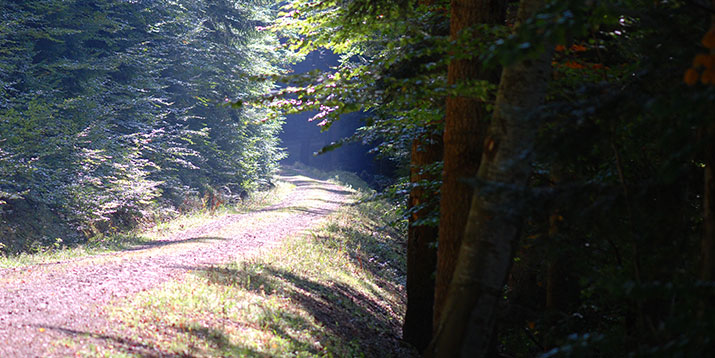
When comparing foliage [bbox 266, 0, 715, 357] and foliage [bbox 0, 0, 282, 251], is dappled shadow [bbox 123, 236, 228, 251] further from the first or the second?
foliage [bbox 266, 0, 715, 357]

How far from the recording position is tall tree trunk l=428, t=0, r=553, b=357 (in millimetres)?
4219

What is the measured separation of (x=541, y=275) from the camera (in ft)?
24.8

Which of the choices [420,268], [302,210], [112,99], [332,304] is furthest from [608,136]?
[302,210]

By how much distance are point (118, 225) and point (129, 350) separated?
1290cm

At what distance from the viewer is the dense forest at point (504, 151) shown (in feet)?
11.0

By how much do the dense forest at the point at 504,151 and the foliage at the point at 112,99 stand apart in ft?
0.38

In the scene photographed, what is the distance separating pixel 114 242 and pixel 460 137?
11.7 metres

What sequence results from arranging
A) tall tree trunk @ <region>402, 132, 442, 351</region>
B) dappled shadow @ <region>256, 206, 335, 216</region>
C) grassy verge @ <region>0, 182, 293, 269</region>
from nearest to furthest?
tall tree trunk @ <region>402, 132, 442, 351</region>
grassy verge @ <region>0, 182, 293, 269</region>
dappled shadow @ <region>256, 206, 335, 216</region>

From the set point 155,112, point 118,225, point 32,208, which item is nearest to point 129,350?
point 32,208

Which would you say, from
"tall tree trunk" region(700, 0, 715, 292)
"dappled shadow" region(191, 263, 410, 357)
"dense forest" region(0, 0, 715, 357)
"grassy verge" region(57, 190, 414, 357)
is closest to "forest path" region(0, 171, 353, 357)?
"grassy verge" region(57, 190, 414, 357)

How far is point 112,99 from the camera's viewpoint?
19375 mm

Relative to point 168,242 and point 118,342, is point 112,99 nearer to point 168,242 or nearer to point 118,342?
point 168,242

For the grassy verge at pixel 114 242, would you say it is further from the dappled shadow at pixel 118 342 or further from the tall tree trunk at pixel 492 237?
the tall tree trunk at pixel 492 237

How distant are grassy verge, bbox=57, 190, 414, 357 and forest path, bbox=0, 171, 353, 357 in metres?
0.33
